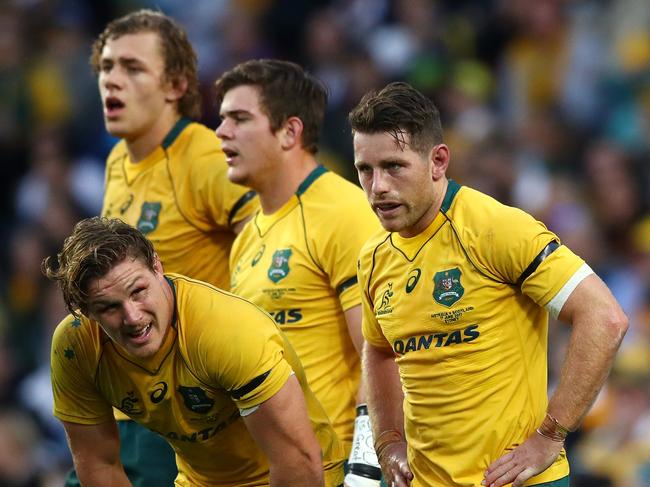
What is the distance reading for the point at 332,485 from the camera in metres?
4.76

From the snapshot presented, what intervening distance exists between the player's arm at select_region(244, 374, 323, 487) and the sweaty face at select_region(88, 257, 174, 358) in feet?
1.44

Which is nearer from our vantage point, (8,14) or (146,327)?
(146,327)

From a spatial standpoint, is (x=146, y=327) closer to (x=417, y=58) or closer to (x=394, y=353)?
(x=394, y=353)

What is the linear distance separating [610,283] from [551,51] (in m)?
2.29

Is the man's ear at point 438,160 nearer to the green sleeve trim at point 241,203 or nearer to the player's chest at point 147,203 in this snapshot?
the green sleeve trim at point 241,203

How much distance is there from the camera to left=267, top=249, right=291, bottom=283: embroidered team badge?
16.4ft

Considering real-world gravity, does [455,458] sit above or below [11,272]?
below

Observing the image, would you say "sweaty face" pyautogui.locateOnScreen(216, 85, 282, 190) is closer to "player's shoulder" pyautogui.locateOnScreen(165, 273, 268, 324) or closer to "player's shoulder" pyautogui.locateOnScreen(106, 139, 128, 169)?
"player's shoulder" pyautogui.locateOnScreen(106, 139, 128, 169)

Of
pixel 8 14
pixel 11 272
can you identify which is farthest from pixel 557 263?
pixel 8 14

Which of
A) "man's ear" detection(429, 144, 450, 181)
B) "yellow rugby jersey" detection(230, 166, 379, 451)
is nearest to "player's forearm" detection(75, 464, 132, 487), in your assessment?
"yellow rugby jersey" detection(230, 166, 379, 451)

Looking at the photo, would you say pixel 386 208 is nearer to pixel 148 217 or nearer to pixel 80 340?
pixel 80 340

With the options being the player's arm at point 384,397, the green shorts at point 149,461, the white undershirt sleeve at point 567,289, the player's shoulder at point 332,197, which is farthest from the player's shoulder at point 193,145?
the white undershirt sleeve at point 567,289

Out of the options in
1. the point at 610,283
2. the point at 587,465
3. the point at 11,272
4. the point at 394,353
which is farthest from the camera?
the point at 11,272

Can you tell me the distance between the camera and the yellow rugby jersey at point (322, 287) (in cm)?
493
